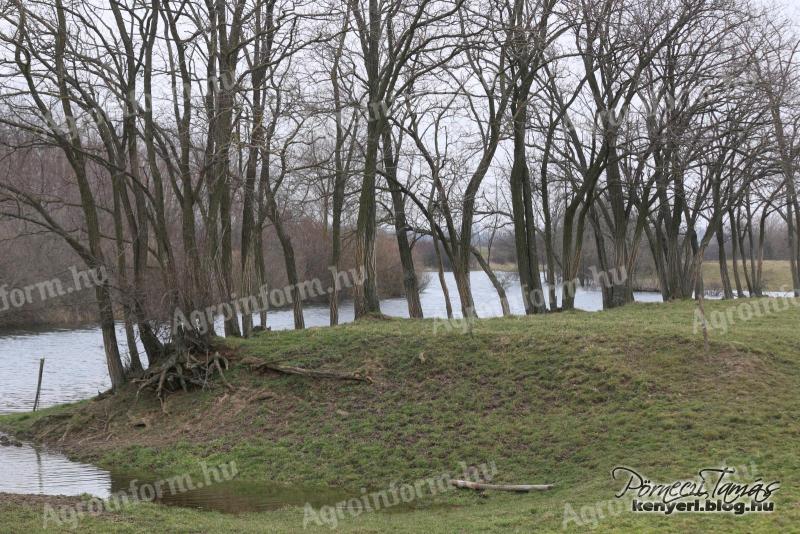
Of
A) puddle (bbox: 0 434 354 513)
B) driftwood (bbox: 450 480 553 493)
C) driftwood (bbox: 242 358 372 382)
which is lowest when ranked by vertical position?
driftwood (bbox: 450 480 553 493)

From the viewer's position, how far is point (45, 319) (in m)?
42.1

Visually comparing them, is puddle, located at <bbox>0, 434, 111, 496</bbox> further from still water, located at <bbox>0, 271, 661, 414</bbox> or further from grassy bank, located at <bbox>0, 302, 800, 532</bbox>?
still water, located at <bbox>0, 271, 661, 414</bbox>

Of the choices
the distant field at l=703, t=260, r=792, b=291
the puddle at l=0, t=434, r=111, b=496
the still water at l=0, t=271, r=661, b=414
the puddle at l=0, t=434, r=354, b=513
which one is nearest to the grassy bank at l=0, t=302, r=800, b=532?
the puddle at l=0, t=434, r=354, b=513

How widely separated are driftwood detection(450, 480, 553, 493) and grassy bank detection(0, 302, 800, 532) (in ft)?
0.61

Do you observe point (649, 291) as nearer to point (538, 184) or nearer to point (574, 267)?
point (538, 184)

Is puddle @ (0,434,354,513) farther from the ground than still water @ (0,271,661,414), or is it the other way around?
still water @ (0,271,661,414)

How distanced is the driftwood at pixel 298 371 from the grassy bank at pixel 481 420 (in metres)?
0.16

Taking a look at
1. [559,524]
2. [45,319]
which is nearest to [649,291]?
[45,319]

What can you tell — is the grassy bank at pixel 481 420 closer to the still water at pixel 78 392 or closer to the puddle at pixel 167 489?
the puddle at pixel 167 489

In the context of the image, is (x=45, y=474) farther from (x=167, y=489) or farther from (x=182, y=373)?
(x=182, y=373)

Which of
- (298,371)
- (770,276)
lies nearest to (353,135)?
(298,371)

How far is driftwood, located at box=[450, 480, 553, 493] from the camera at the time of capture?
38.7 ft

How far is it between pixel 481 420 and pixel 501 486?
2.53 meters

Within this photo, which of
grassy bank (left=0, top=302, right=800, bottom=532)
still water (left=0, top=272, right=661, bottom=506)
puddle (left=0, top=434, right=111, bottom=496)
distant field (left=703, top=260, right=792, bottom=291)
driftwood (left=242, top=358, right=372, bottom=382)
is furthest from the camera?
distant field (left=703, top=260, right=792, bottom=291)
